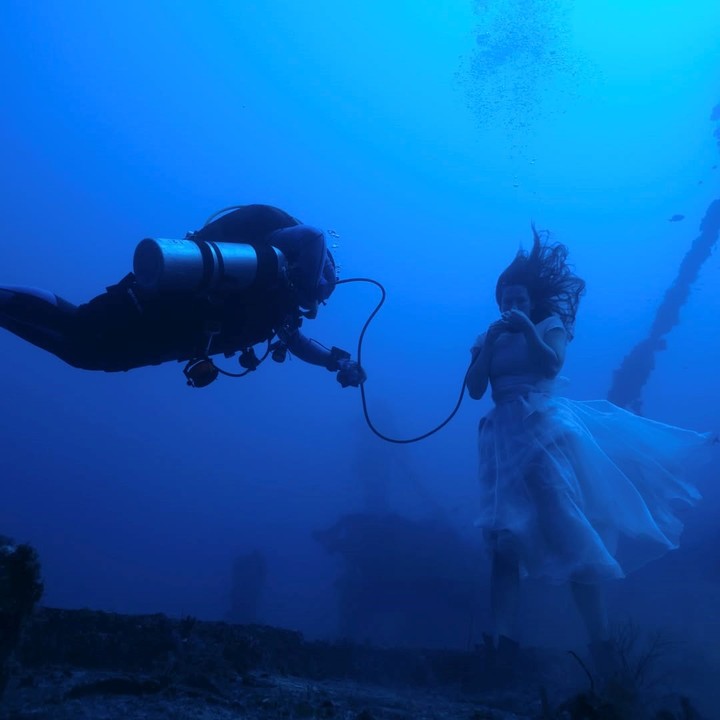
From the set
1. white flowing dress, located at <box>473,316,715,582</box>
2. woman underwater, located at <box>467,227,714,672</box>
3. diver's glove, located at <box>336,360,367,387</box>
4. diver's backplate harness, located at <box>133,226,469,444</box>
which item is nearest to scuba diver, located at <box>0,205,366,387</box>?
diver's backplate harness, located at <box>133,226,469,444</box>

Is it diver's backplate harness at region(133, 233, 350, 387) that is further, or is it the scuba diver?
the scuba diver

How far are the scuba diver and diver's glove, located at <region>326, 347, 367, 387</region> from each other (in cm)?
91

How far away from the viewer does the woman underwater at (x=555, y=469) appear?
4.20 meters

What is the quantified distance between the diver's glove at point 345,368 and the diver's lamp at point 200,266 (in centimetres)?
131

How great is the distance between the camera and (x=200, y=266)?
354 cm

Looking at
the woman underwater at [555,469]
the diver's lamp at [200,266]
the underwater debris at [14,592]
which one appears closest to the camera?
the underwater debris at [14,592]

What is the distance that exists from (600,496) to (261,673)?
292 centimetres

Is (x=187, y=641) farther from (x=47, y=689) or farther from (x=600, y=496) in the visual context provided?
(x=600, y=496)

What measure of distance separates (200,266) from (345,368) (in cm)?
188

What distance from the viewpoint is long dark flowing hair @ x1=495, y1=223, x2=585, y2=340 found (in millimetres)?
5312

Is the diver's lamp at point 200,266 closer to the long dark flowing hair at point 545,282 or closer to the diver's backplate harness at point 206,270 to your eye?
the diver's backplate harness at point 206,270

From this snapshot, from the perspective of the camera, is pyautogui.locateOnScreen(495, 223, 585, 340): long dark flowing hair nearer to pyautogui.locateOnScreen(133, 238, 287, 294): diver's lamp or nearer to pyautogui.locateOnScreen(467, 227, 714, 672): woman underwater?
pyautogui.locateOnScreen(467, 227, 714, 672): woman underwater

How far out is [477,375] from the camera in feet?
16.7

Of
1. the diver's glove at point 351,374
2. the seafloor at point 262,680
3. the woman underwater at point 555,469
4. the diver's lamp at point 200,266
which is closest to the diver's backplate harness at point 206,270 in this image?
the diver's lamp at point 200,266
